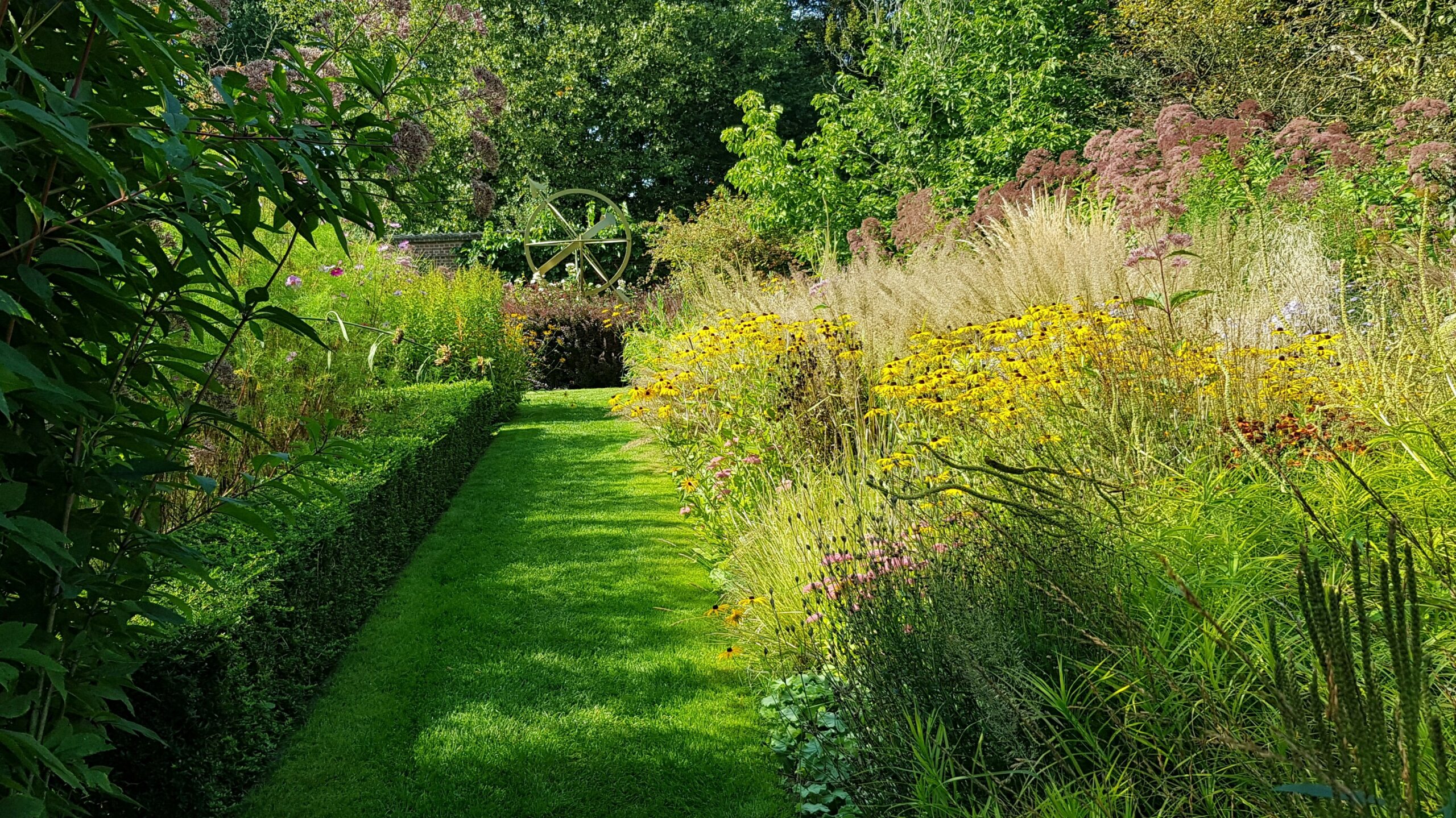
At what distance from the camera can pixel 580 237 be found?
17281mm

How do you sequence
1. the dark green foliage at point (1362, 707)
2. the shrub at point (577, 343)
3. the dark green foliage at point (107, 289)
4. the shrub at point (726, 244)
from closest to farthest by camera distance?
the dark green foliage at point (1362, 707) → the dark green foliage at point (107, 289) → the shrub at point (577, 343) → the shrub at point (726, 244)

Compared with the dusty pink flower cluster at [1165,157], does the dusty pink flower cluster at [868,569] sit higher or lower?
lower

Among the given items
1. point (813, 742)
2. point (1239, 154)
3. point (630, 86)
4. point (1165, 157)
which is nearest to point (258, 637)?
point (813, 742)

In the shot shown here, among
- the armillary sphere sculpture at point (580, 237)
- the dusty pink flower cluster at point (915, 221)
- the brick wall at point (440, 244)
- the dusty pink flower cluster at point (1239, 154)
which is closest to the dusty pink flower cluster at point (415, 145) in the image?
the dusty pink flower cluster at point (1239, 154)

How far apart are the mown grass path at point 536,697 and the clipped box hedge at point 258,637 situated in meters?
0.15

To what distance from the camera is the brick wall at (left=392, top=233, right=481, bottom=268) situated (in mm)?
20094

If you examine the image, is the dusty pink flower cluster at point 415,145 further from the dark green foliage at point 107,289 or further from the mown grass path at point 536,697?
the mown grass path at point 536,697

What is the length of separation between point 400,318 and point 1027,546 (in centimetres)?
697

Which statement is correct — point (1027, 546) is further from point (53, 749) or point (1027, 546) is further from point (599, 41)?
point (599, 41)

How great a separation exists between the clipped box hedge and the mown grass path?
149 millimetres

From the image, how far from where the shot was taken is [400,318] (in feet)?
27.5

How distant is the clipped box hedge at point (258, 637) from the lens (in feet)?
8.64

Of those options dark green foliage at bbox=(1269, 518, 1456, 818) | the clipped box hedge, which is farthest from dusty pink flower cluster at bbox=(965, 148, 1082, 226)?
dark green foliage at bbox=(1269, 518, 1456, 818)

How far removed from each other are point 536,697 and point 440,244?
1856cm
